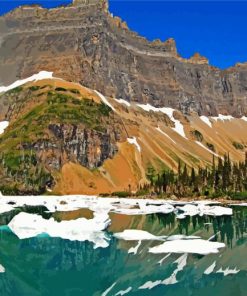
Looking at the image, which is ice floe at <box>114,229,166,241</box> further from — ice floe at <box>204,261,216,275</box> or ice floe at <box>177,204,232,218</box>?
ice floe at <box>177,204,232,218</box>

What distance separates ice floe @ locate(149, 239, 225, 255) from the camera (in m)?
67.1

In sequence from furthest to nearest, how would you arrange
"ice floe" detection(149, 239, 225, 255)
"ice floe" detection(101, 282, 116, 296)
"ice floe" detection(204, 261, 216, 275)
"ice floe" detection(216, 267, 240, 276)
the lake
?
"ice floe" detection(149, 239, 225, 255) < "ice floe" detection(216, 267, 240, 276) < "ice floe" detection(204, 261, 216, 275) < the lake < "ice floe" detection(101, 282, 116, 296)

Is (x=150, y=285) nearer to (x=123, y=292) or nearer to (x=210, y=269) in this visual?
(x=123, y=292)

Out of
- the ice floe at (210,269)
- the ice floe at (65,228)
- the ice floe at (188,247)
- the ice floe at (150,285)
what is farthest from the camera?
the ice floe at (65,228)

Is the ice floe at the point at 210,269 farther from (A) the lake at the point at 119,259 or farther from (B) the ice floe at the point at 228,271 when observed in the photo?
(B) the ice floe at the point at 228,271

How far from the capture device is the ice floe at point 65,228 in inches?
3243

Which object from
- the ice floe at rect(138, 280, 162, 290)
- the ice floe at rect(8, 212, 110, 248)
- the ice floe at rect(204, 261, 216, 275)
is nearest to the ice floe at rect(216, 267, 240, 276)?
the ice floe at rect(204, 261, 216, 275)

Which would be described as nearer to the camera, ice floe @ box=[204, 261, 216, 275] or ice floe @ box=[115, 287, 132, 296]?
ice floe @ box=[115, 287, 132, 296]

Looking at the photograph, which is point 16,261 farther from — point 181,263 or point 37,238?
point 181,263

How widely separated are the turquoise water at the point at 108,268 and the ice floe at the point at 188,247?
140 cm

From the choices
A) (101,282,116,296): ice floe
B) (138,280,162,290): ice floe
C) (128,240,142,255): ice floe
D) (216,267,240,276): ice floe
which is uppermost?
(128,240,142,255): ice floe

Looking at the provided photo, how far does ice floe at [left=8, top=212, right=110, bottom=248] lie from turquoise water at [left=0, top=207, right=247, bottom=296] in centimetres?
178

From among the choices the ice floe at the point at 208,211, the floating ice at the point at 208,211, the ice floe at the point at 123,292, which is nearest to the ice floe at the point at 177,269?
the ice floe at the point at 123,292

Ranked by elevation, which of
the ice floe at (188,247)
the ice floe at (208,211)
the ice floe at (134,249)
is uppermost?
the ice floe at (208,211)
